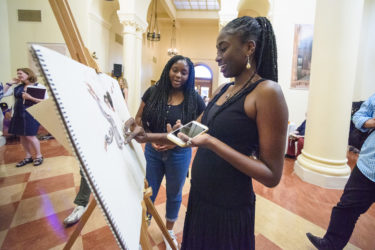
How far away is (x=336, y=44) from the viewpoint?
2760mm

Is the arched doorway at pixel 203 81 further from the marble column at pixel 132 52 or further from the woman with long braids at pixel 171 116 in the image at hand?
the woman with long braids at pixel 171 116

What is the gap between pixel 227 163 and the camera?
0.80 m

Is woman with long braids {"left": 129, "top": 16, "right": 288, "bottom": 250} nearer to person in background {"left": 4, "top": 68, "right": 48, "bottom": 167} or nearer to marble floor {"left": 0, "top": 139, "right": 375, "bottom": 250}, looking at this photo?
marble floor {"left": 0, "top": 139, "right": 375, "bottom": 250}

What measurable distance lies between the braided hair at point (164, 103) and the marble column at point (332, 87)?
2477 mm

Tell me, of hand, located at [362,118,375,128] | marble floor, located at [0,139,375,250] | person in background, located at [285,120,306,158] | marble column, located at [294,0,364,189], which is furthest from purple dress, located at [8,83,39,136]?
person in background, located at [285,120,306,158]

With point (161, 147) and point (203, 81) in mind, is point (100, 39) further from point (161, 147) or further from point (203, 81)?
point (203, 81)

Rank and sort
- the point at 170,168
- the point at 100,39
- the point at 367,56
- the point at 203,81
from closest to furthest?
the point at 170,168 → the point at 367,56 → the point at 100,39 → the point at 203,81

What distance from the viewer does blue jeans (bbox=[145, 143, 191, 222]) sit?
4.76ft

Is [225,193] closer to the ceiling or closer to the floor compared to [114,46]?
closer to the floor

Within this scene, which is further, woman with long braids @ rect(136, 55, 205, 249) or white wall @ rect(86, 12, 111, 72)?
white wall @ rect(86, 12, 111, 72)

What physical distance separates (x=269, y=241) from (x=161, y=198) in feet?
4.24

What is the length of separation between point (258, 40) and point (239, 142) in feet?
1.45

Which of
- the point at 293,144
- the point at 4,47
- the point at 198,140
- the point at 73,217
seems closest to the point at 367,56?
the point at 293,144

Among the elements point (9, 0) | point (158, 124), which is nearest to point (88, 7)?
point (9, 0)
